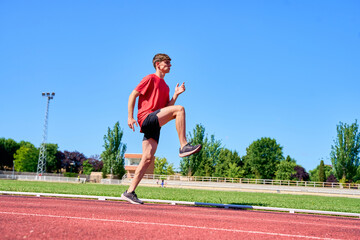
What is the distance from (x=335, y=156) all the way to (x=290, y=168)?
11.8 m

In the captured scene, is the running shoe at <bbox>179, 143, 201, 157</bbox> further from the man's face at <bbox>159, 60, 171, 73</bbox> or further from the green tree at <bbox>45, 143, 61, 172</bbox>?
the green tree at <bbox>45, 143, 61, 172</bbox>

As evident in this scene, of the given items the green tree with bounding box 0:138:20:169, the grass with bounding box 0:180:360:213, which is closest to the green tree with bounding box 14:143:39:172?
the green tree with bounding box 0:138:20:169

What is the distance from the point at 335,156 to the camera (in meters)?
47.9

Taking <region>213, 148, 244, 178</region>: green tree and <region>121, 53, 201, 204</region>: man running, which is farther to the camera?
<region>213, 148, 244, 178</region>: green tree

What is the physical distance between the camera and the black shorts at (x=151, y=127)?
5.40 meters

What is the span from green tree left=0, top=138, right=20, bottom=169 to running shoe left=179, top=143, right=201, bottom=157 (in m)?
89.2

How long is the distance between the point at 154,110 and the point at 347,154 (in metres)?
48.2

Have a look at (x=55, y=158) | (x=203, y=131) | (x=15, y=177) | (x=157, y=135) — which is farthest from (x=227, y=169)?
(x=157, y=135)

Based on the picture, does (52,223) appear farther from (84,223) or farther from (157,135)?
(157,135)

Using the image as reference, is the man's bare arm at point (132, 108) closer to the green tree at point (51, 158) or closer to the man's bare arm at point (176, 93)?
the man's bare arm at point (176, 93)

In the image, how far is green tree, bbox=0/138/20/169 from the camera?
271 ft

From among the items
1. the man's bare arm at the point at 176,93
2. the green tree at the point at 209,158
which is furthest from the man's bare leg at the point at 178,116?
the green tree at the point at 209,158

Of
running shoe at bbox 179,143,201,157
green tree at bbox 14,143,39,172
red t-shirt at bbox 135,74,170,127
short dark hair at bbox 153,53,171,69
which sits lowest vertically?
green tree at bbox 14,143,39,172

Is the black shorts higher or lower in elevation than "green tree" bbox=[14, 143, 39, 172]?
higher
